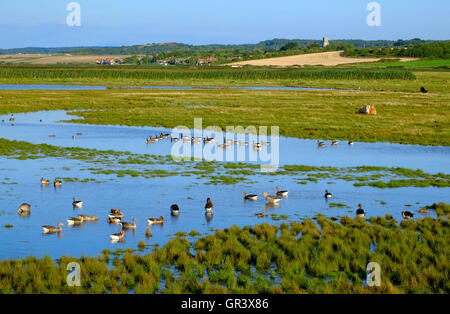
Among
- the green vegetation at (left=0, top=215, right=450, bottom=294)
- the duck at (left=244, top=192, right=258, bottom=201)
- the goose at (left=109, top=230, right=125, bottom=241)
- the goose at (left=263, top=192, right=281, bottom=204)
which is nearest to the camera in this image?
the green vegetation at (left=0, top=215, right=450, bottom=294)

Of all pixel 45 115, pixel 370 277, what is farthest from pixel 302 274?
pixel 45 115

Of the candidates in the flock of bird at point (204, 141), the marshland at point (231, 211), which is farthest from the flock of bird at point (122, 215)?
the flock of bird at point (204, 141)

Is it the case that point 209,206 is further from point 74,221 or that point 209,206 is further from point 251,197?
point 74,221

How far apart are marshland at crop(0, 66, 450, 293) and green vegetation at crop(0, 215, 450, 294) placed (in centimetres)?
5

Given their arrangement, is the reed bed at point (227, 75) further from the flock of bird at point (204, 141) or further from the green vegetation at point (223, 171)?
the green vegetation at point (223, 171)

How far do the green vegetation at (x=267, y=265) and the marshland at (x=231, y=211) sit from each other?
0.05 metres

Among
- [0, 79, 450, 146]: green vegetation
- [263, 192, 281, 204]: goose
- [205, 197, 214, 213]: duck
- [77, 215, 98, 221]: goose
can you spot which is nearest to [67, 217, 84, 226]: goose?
[77, 215, 98, 221]: goose

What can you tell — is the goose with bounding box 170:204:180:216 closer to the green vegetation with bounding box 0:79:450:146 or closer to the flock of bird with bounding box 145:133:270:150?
the flock of bird with bounding box 145:133:270:150

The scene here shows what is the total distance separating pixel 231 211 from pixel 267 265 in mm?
6156

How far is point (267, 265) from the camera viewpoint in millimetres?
15672

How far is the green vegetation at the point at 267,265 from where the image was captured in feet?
45.2

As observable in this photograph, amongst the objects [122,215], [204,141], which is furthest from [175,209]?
[204,141]

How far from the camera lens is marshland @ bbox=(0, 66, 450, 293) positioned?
14.5 m
